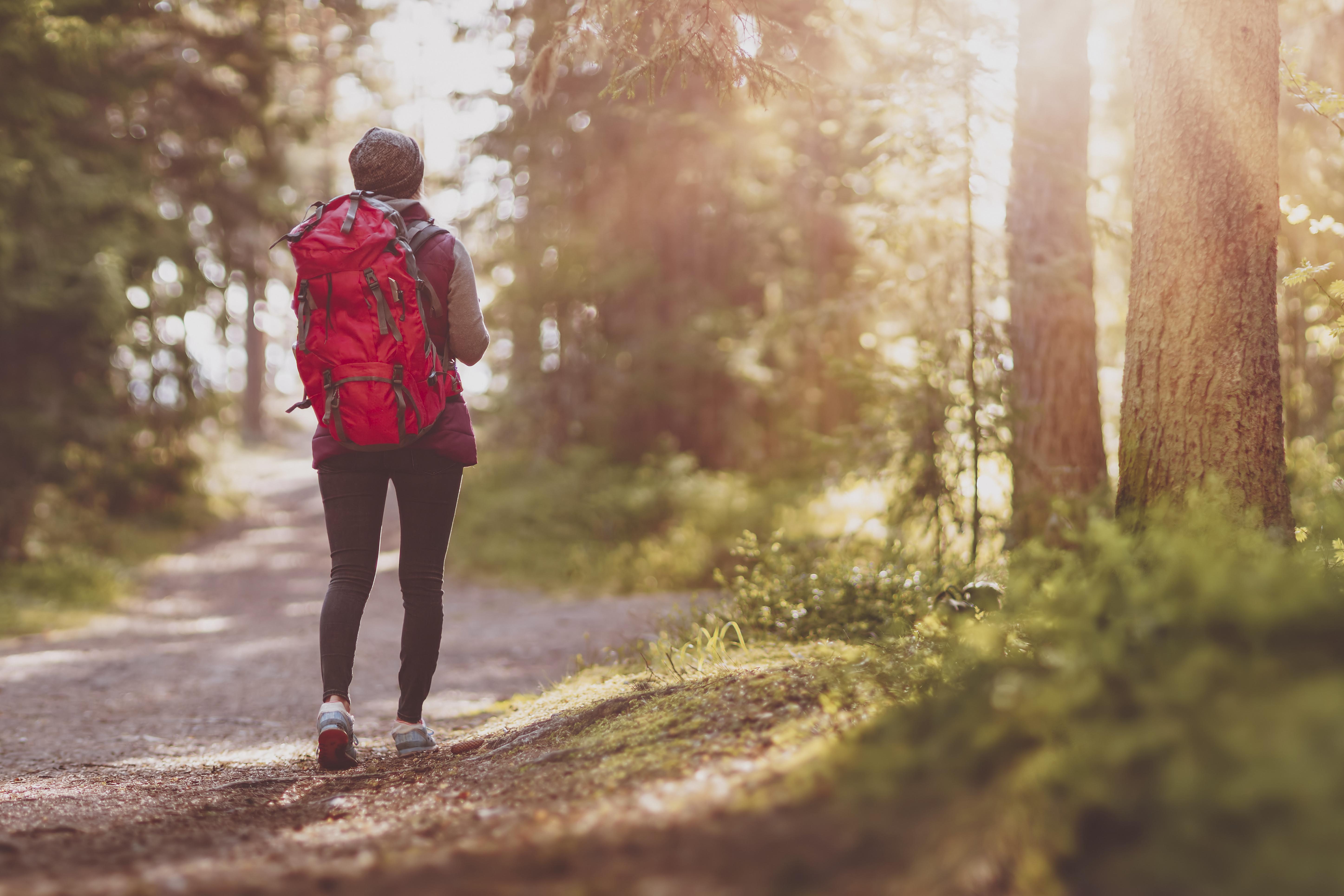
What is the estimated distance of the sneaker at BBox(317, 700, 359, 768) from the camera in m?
3.55

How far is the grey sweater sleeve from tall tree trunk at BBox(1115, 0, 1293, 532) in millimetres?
2458

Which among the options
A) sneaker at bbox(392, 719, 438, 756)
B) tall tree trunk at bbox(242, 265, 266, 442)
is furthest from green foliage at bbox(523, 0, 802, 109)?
tall tree trunk at bbox(242, 265, 266, 442)

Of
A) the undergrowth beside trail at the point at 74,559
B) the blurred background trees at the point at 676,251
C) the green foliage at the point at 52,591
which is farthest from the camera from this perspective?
the undergrowth beside trail at the point at 74,559

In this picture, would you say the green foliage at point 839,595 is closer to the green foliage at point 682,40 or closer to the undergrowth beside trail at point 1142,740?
the undergrowth beside trail at point 1142,740

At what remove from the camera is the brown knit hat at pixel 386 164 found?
3.75 m

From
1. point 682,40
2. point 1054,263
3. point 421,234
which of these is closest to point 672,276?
point 1054,263

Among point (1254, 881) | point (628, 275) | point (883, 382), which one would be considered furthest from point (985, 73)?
point (628, 275)

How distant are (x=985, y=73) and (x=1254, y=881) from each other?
5.08 meters

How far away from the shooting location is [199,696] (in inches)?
241

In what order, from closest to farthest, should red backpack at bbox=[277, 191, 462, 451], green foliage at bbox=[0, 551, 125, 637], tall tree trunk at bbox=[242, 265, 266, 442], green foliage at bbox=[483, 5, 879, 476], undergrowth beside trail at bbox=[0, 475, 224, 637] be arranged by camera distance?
red backpack at bbox=[277, 191, 462, 451], green foliage at bbox=[0, 551, 125, 637], undergrowth beside trail at bbox=[0, 475, 224, 637], green foliage at bbox=[483, 5, 879, 476], tall tree trunk at bbox=[242, 265, 266, 442]

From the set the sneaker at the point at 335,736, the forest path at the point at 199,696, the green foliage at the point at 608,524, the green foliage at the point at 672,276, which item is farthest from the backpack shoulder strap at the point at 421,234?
the green foliage at the point at 672,276

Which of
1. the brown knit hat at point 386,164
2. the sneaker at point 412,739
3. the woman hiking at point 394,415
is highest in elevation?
the brown knit hat at point 386,164

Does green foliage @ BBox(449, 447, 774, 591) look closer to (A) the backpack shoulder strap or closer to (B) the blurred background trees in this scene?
(B) the blurred background trees

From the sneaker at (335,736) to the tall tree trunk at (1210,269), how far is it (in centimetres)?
296
